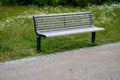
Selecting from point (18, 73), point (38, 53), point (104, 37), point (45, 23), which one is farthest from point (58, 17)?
point (18, 73)

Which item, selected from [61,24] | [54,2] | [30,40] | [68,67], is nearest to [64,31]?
[61,24]

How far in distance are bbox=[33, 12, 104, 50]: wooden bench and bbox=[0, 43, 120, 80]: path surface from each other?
660mm

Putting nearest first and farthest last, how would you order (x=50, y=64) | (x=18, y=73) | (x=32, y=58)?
(x=18, y=73) < (x=50, y=64) < (x=32, y=58)

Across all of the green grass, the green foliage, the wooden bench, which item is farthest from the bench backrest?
the green foliage

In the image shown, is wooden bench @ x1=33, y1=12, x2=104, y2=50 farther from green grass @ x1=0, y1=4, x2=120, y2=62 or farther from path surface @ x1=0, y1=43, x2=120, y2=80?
path surface @ x1=0, y1=43, x2=120, y2=80

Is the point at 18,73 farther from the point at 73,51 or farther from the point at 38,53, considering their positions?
the point at 73,51

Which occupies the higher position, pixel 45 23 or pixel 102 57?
pixel 45 23

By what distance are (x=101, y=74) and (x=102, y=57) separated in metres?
1.43

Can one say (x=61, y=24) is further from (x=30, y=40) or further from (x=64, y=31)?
(x=30, y=40)

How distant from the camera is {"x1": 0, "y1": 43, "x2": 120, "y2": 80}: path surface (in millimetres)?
6281

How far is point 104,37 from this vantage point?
33.7ft

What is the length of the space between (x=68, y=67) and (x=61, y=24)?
7.36 ft

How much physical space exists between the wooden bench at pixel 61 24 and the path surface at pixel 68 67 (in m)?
0.66

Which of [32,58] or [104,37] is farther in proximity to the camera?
[104,37]
